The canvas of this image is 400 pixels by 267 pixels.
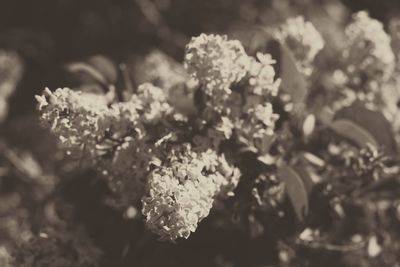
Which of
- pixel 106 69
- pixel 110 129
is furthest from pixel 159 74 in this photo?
pixel 110 129

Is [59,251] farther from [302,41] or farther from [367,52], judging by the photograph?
[367,52]

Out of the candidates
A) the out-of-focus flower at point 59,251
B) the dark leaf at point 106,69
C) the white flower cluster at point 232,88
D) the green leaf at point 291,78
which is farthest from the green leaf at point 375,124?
the out-of-focus flower at point 59,251

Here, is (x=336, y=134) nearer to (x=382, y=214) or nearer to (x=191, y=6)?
(x=382, y=214)

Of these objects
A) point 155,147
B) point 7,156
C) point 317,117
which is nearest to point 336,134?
point 317,117

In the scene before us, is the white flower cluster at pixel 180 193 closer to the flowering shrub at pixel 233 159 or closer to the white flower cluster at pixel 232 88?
the flowering shrub at pixel 233 159

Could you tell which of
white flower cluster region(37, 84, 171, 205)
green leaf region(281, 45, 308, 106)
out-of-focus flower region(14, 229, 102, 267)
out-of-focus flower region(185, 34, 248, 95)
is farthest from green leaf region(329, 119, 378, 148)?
out-of-focus flower region(14, 229, 102, 267)

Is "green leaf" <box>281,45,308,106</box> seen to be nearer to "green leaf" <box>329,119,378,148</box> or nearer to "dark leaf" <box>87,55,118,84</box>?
"green leaf" <box>329,119,378,148</box>
